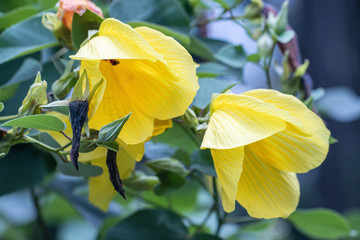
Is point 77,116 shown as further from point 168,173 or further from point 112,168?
point 168,173

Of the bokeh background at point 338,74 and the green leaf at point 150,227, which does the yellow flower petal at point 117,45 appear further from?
the bokeh background at point 338,74

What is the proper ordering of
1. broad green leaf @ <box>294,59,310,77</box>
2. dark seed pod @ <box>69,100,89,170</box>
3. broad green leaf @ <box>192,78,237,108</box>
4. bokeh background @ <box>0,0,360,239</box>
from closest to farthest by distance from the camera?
dark seed pod @ <box>69,100,89,170</box> < broad green leaf @ <box>192,78,237,108</box> < broad green leaf @ <box>294,59,310,77</box> < bokeh background @ <box>0,0,360,239</box>

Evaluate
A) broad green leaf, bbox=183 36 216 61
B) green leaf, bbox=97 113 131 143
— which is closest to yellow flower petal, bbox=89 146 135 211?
green leaf, bbox=97 113 131 143

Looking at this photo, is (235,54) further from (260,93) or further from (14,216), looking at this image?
(14,216)

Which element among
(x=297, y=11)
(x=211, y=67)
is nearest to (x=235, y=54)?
(x=211, y=67)

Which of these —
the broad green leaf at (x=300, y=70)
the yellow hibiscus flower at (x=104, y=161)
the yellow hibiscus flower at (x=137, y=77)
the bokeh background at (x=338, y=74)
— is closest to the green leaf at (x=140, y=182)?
the yellow hibiscus flower at (x=104, y=161)

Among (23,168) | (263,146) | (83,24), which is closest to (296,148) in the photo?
(263,146)

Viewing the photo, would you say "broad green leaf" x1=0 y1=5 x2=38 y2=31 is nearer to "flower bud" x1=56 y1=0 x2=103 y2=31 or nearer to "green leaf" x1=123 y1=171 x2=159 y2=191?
"flower bud" x1=56 y1=0 x2=103 y2=31
